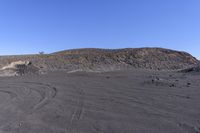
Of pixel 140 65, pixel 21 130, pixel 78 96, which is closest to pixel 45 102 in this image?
pixel 78 96

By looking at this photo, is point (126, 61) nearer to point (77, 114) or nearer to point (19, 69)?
point (19, 69)

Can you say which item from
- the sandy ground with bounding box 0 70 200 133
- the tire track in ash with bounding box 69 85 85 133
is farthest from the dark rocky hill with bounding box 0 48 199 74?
the tire track in ash with bounding box 69 85 85 133

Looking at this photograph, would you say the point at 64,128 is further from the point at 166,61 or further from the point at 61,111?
the point at 166,61

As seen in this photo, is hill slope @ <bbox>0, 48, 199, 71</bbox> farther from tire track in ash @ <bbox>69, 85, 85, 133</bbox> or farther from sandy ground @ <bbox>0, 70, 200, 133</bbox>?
tire track in ash @ <bbox>69, 85, 85, 133</bbox>

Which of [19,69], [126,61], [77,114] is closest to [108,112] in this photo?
[77,114]

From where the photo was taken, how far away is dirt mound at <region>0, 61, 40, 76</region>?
24.1 metres

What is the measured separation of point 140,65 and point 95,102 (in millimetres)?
15294

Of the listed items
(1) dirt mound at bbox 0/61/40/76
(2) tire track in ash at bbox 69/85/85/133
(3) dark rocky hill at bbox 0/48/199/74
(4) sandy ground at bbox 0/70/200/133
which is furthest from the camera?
(1) dirt mound at bbox 0/61/40/76

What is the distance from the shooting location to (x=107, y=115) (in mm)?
7012

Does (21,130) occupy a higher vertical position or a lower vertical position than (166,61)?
lower

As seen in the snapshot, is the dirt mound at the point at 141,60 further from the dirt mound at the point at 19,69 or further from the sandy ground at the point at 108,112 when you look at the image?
the sandy ground at the point at 108,112

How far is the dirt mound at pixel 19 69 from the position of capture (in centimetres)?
2408

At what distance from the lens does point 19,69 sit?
2500 cm

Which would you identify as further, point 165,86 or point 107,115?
point 165,86
